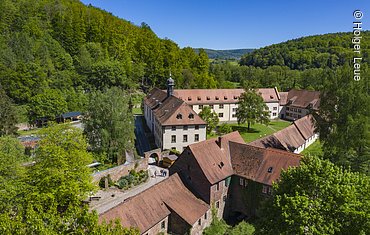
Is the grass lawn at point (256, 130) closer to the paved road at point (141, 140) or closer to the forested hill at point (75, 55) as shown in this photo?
the paved road at point (141, 140)

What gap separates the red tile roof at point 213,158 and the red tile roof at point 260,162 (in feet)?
3.21

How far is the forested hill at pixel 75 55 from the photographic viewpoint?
77.0 m

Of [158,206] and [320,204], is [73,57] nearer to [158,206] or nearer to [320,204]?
[158,206]

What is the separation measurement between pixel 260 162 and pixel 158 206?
13027 millimetres

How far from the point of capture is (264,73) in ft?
440

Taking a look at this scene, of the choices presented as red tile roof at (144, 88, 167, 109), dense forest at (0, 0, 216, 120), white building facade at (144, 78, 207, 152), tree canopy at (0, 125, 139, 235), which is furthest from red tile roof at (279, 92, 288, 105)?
tree canopy at (0, 125, 139, 235)

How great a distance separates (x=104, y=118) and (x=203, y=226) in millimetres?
22114

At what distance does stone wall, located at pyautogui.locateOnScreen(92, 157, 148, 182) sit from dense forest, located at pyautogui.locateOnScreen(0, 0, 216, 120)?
112 ft

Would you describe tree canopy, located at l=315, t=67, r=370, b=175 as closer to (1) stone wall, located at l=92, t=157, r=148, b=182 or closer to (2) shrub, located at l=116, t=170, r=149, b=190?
(2) shrub, located at l=116, t=170, r=149, b=190

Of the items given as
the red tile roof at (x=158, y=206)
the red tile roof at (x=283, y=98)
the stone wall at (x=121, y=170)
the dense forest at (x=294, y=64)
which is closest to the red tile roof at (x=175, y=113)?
the stone wall at (x=121, y=170)

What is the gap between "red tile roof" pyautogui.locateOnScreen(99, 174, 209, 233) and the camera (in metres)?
26.1

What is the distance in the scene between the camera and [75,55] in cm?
10331

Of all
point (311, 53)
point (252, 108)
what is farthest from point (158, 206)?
point (311, 53)

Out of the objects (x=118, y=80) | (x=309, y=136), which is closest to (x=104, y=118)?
(x=309, y=136)
